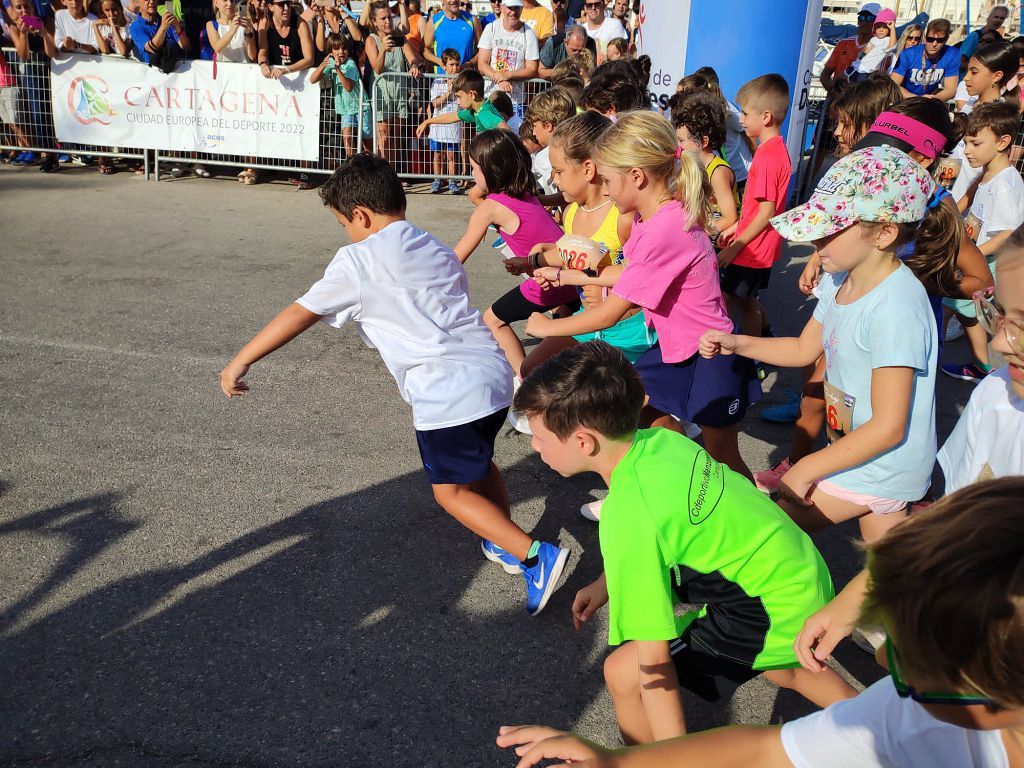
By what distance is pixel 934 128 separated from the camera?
4352 millimetres

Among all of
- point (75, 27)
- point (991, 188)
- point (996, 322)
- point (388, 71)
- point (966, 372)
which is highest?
point (75, 27)

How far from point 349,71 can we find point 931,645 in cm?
1037

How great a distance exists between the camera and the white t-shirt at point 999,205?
5.23 metres

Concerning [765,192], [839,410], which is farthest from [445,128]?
[839,410]

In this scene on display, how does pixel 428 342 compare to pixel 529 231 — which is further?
pixel 529 231

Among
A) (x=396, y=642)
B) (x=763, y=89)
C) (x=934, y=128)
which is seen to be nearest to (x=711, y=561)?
(x=396, y=642)

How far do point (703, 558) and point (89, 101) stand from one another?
10.9m

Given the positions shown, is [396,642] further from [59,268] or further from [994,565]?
[59,268]

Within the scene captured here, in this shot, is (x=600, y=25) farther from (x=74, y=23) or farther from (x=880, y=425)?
(x=880, y=425)

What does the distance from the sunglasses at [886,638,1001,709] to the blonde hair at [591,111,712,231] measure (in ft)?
8.13

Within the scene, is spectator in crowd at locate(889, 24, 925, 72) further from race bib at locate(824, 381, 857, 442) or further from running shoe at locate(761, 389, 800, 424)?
race bib at locate(824, 381, 857, 442)

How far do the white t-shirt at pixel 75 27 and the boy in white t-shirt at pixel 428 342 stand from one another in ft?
32.6

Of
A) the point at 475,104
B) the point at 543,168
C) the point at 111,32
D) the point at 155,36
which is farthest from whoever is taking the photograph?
the point at 111,32

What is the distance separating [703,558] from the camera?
2.12 m
